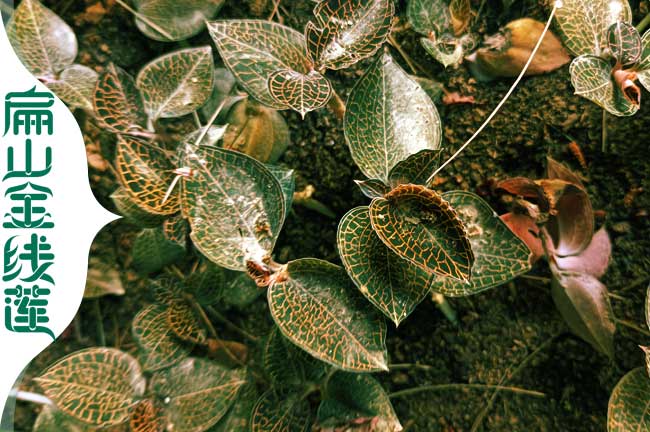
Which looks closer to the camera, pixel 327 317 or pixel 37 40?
pixel 327 317

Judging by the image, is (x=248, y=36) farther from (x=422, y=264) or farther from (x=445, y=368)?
(x=445, y=368)

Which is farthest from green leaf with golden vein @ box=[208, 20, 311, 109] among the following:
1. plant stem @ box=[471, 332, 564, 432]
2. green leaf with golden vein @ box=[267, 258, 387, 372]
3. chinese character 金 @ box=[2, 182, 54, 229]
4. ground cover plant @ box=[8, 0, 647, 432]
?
plant stem @ box=[471, 332, 564, 432]

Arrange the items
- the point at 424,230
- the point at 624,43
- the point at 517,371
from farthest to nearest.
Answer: the point at 517,371 → the point at 624,43 → the point at 424,230

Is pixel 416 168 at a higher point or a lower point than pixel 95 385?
higher

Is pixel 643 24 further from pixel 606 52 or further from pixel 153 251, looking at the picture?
pixel 153 251

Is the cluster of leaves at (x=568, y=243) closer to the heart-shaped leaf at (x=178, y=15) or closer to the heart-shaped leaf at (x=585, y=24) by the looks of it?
the heart-shaped leaf at (x=585, y=24)

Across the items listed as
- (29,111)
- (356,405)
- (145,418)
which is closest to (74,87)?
(29,111)

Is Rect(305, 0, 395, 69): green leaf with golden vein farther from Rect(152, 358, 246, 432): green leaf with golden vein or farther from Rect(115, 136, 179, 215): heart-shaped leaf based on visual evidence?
Rect(152, 358, 246, 432): green leaf with golden vein
